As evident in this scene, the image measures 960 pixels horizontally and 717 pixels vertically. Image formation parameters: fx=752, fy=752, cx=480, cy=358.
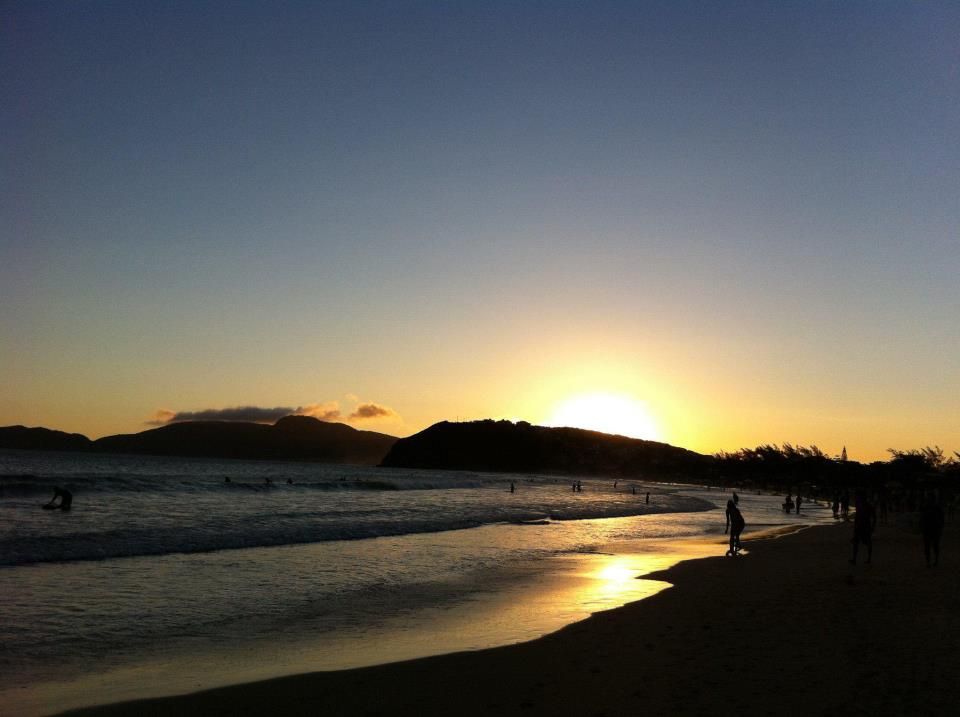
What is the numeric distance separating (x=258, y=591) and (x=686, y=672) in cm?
1005

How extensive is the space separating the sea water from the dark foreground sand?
925 millimetres

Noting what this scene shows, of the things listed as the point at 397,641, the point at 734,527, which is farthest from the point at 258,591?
the point at 734,527

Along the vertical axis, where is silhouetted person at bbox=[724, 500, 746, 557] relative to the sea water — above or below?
above

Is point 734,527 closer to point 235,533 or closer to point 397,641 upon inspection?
point 397,641

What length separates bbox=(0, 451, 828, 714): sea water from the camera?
396 inches

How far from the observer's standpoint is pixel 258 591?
15922mm

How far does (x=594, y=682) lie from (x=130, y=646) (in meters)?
6.84

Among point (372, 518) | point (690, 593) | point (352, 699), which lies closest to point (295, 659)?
point (352, 699)

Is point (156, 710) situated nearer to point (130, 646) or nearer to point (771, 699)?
point (130, 646)

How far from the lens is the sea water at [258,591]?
1005cm

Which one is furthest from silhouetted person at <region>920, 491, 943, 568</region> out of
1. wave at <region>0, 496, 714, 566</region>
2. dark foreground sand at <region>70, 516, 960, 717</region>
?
wave at <region>0, 496, 714, 566</region>

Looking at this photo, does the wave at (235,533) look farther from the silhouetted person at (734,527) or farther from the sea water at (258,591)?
the silhouetted person at (734,527)

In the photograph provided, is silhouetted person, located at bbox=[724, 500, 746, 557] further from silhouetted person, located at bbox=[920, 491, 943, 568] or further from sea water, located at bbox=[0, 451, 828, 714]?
silhouetted person, located at bbox=[920, 491, 943, 568]

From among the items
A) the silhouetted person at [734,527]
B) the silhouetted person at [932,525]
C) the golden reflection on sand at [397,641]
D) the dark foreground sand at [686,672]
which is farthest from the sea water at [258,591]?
the silhouetted person at [932,525]
